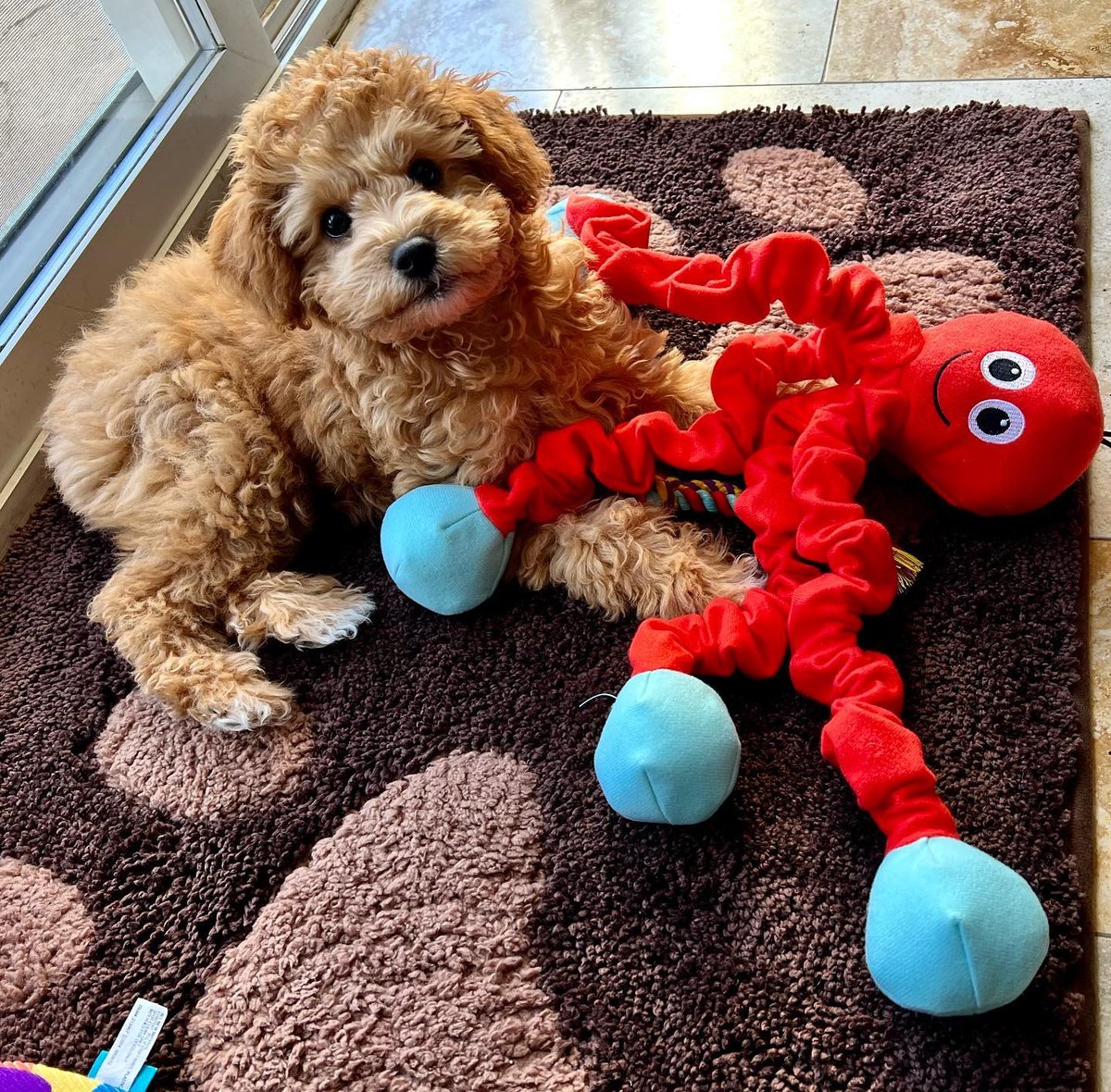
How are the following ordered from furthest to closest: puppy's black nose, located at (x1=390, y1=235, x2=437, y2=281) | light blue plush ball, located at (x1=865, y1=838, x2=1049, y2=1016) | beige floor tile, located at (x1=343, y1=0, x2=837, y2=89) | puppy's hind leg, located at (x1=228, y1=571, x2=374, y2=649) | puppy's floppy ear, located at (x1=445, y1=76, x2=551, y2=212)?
beige floor tile, located at (x1=343, y1=0, x2=837, y2=89)
puppy's hind leg, located at (x1=228, y1=571, x2=374, y2=649)
puppy's floppy ear, located at (x1=445, y1=76, x2=551, y2=212)
puppy's black nose, located at (x1=390, y1=235, x2=437, y2=281)
light blue plush ball, located at (x1=865, y1=838, x2=1049, y2=1016)

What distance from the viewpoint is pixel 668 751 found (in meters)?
1.16

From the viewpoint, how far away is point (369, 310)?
1.28 meters

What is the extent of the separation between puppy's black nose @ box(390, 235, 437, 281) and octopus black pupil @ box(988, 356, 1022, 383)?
0.76 metres

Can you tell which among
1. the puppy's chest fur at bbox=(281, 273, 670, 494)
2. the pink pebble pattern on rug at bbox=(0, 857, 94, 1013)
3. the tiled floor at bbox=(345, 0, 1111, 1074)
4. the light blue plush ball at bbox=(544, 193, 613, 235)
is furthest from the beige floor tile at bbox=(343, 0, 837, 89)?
the pink pebble pattern on rug at bbox=(0, 857, 94, 1013)

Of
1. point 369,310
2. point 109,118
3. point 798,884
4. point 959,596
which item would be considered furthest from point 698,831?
point 109,118

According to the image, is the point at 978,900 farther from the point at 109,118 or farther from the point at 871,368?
the point at 109,118

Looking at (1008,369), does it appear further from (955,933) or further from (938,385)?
(955,933)

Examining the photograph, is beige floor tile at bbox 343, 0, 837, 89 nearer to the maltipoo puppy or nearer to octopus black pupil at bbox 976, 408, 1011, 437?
the maltipoo puppy

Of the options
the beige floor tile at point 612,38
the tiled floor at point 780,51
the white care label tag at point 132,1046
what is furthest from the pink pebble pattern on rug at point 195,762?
the beige floor tile at point 612,38

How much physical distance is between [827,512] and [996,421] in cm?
26

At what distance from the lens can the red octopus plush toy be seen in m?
1.03

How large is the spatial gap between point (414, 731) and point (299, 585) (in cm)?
35

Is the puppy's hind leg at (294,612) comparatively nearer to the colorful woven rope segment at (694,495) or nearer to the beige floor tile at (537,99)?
the colorful woven rope segment at (694,495)

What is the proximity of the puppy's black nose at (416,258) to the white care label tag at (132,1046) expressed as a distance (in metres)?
0.98
